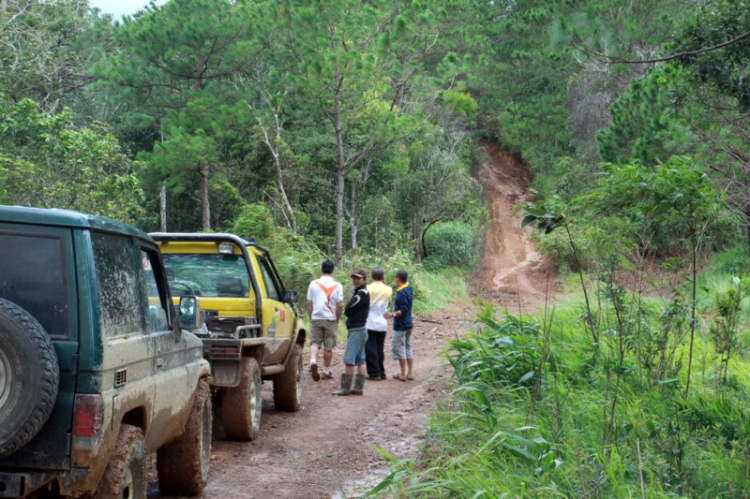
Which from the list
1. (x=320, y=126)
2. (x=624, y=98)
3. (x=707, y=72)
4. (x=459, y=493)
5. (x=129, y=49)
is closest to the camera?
(x=459, y=493)

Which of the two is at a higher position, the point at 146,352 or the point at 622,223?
the point at 622,223

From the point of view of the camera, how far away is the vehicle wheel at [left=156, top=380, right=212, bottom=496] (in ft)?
18.4

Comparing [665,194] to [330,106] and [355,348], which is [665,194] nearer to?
[355,348]

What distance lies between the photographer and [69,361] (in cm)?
374

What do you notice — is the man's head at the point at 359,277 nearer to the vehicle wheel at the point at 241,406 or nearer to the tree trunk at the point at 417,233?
the vehicle wheel at the point at 241,406

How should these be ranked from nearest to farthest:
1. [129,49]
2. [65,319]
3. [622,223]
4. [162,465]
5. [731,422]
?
1. [65,319]
2. [162,465]
3. [731,422]
4. [622,223]
5. [129,49]

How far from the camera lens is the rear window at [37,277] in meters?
3.84

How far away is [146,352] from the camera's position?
4551 mm

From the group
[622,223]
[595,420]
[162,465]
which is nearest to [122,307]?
[162,465]

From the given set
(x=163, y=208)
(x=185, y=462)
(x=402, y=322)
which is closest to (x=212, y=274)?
(x=185, y=462)

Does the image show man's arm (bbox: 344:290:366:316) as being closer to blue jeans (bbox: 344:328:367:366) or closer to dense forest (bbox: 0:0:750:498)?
blue jeans (bbox: 344:328:367:366)

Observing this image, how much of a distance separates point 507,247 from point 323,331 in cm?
2612

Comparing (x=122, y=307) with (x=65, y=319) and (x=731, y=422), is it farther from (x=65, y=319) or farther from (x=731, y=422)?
(x=731, y=422)

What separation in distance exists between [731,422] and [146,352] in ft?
15.7
